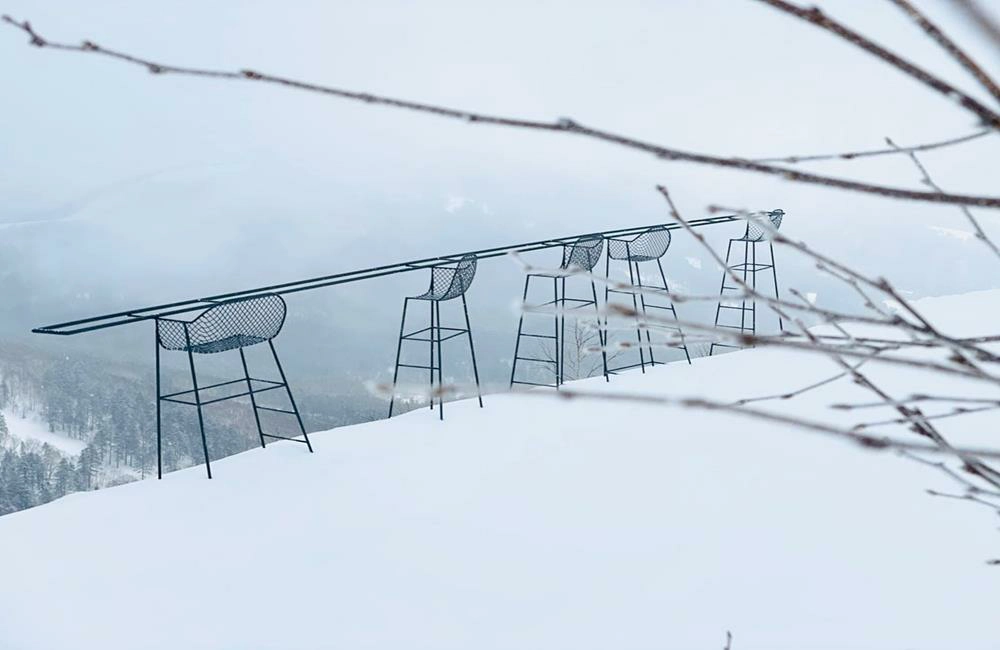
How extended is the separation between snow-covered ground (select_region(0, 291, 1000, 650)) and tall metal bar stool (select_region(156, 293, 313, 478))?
28 cm

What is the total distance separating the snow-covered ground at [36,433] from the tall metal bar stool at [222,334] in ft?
18.9

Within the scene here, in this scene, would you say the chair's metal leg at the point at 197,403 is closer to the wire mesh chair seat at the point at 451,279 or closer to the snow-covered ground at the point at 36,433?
the wire mesh chair seat at the point at 451,279

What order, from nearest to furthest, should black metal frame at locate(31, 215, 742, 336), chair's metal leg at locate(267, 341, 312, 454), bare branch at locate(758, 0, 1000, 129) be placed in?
1. bare branch at locate(758, 0, 1000, 129)
2. black metal frame at locate(31, 215, 742, 336)
3. chair's metal leg at locate(267, 341, 312, 454)

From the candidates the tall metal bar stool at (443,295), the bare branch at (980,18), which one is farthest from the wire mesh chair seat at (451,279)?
the bare branch at (980,18)

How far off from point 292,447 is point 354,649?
1.76m

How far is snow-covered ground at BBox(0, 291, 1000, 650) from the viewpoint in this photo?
87.1 inches

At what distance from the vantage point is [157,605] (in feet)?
7.93

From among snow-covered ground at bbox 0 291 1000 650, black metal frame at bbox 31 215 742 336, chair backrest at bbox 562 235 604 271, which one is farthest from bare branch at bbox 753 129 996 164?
chair backrest at bbox 562 235 604 271

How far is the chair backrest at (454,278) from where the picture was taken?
4266mm

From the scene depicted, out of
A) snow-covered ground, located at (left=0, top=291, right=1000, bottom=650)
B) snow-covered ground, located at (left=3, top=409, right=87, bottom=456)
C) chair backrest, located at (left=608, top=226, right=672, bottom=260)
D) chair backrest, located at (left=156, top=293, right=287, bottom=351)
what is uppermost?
chair backrest, located at (left=608, top=226, right=672, bottom=260)

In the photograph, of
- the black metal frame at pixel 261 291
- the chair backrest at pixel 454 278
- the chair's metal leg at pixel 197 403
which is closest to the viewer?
the black metal frame at pixel 261 291

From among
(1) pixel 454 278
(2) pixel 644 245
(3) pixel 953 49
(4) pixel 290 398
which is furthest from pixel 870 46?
(2) pixel 644 245

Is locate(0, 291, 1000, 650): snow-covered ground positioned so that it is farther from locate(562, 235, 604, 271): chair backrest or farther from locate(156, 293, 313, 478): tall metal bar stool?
locate(562, 235, 604, 271): chair backrest

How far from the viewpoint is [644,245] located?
5520 millimetres
